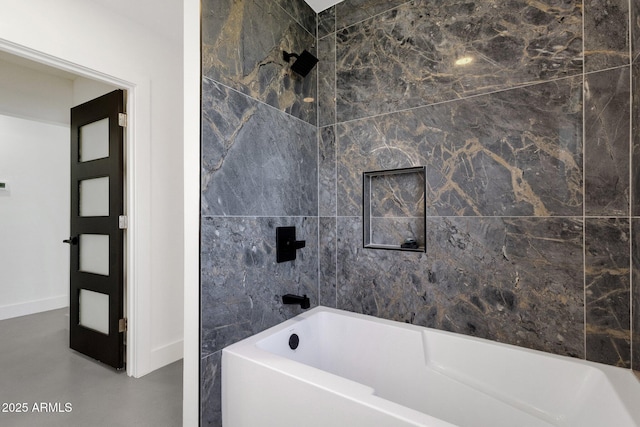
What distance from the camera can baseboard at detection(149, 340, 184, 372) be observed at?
2301 mm

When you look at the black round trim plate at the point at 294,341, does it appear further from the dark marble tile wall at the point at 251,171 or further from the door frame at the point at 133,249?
the door frame at the point at 133,249

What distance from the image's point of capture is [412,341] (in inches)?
59.1

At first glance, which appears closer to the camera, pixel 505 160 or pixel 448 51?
pixel 505 160

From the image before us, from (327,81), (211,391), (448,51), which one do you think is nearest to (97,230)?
(211,391)

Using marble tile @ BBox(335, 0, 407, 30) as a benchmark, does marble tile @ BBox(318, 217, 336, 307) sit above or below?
below

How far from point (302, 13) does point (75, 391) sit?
9.51 ft

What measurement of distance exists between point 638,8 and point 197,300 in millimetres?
2062

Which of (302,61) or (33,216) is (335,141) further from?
(33,216)

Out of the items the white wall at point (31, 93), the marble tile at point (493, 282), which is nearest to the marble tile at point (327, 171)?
the marble tile at point (493, 282)

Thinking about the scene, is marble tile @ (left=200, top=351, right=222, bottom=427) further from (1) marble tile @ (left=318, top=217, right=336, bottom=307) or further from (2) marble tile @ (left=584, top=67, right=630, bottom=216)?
(2) marble tile @ (left=584, top=67, right=630, bottom=216)

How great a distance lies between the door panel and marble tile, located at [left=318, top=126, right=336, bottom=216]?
1540mm

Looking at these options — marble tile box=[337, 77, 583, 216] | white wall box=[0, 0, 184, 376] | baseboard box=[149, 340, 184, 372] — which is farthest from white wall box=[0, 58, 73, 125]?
marble tile box=[337, 77, 583, 216]

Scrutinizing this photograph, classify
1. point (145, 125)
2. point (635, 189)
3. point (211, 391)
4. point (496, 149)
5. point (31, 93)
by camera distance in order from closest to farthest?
point (635, 189), point (211, 391), point (496, 149), point (145, 125), point (31, 93)

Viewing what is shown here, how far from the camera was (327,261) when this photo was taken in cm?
194
